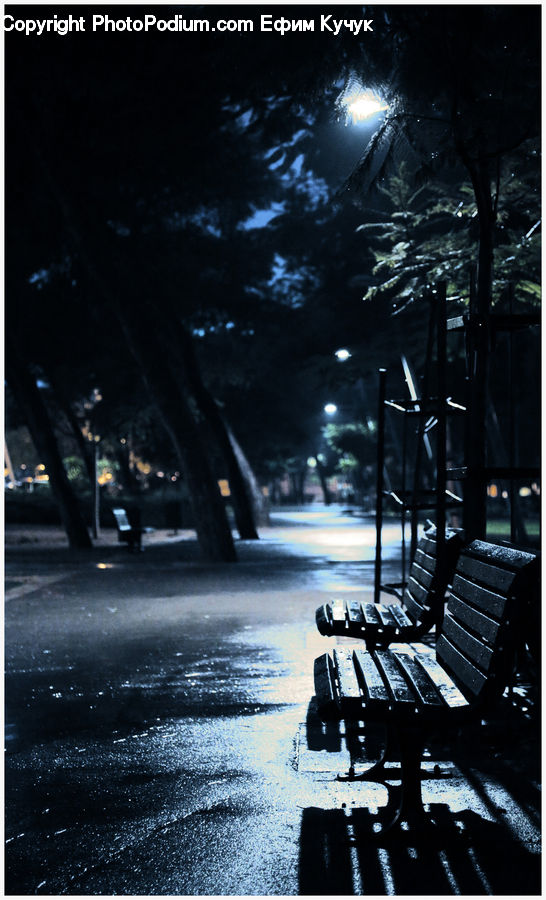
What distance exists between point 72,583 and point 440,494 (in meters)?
11.0

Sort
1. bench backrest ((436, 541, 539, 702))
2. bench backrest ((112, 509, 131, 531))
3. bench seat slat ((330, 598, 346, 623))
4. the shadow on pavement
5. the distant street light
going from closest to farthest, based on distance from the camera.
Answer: the shadow on pavement < bench backrest ((436, 541, 539, 702)) < bench seat slat ((330, 598, 346, 623)) < the distant street light < bench backrest ((112, 509, 131, 531))

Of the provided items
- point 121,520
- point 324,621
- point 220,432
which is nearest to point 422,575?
point 324,621

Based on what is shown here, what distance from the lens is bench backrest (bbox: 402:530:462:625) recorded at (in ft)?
20.4

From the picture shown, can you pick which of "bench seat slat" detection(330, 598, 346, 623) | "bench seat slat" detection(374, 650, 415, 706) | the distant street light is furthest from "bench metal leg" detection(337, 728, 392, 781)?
the distant street light

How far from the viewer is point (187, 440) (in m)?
21.8

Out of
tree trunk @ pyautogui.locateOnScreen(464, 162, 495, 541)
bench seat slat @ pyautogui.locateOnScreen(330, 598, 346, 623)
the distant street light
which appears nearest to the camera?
bench seat slat @ pyautogui.locateOnScreen(330, 598, 346, 623)

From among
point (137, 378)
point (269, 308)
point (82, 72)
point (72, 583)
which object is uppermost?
point (82, 72)

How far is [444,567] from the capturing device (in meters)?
6.18

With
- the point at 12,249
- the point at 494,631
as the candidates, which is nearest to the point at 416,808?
the point at 494,631

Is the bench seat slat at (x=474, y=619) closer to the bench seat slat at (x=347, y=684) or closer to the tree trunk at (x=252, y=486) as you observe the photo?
the bench seat slat at (x=347, y=684)

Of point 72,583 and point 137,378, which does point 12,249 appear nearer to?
point 137,378

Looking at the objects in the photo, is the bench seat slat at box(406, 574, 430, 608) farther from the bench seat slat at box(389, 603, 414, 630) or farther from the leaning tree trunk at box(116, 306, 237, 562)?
the leaning tree trunk at box(116, 306, 237, 562)

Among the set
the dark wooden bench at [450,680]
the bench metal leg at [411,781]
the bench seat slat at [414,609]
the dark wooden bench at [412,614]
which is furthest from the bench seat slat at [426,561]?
the bench metal leg at [411,781]

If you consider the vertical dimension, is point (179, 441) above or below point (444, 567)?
above
